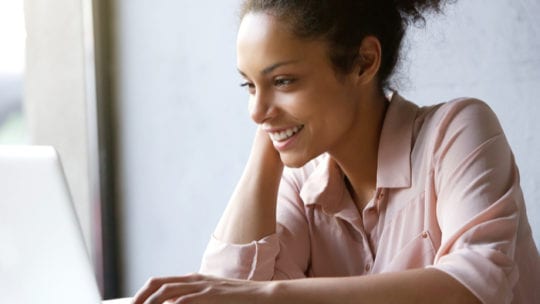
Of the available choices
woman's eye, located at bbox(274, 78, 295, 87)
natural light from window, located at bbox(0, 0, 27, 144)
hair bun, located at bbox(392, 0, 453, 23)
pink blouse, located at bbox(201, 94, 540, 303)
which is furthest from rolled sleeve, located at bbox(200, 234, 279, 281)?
natural light from window, located at bbox(0, 0, 27, 144)

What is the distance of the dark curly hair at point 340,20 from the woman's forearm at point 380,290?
43 centimetres

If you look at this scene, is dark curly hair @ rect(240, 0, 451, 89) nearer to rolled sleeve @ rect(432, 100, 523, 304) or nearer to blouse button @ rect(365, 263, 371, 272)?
rolled sleeve @ rect(432, 100, 523, 304)

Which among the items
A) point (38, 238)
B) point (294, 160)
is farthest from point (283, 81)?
point (38, 238)

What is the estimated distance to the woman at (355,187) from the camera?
125 cm

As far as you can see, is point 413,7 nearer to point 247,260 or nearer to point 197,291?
point 247,260

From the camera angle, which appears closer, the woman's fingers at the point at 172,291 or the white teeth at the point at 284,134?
the woman's fingers at the point at 172,291

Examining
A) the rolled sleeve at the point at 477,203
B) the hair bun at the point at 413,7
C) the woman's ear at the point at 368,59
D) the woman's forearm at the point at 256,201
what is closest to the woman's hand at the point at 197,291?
the rolled sleeve at the point at 477,203

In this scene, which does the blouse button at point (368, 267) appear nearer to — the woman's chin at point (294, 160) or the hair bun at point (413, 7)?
the woman's chin at point (294, 160)

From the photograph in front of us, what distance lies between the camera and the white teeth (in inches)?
60.0

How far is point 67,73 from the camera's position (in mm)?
3117

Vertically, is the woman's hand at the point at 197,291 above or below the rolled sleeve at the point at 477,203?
below

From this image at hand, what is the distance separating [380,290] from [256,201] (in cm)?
46

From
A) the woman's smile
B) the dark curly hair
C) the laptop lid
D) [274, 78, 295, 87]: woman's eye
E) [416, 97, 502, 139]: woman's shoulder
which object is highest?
the dark curly hair

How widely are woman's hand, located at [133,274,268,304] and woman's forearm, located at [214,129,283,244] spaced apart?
393mm
